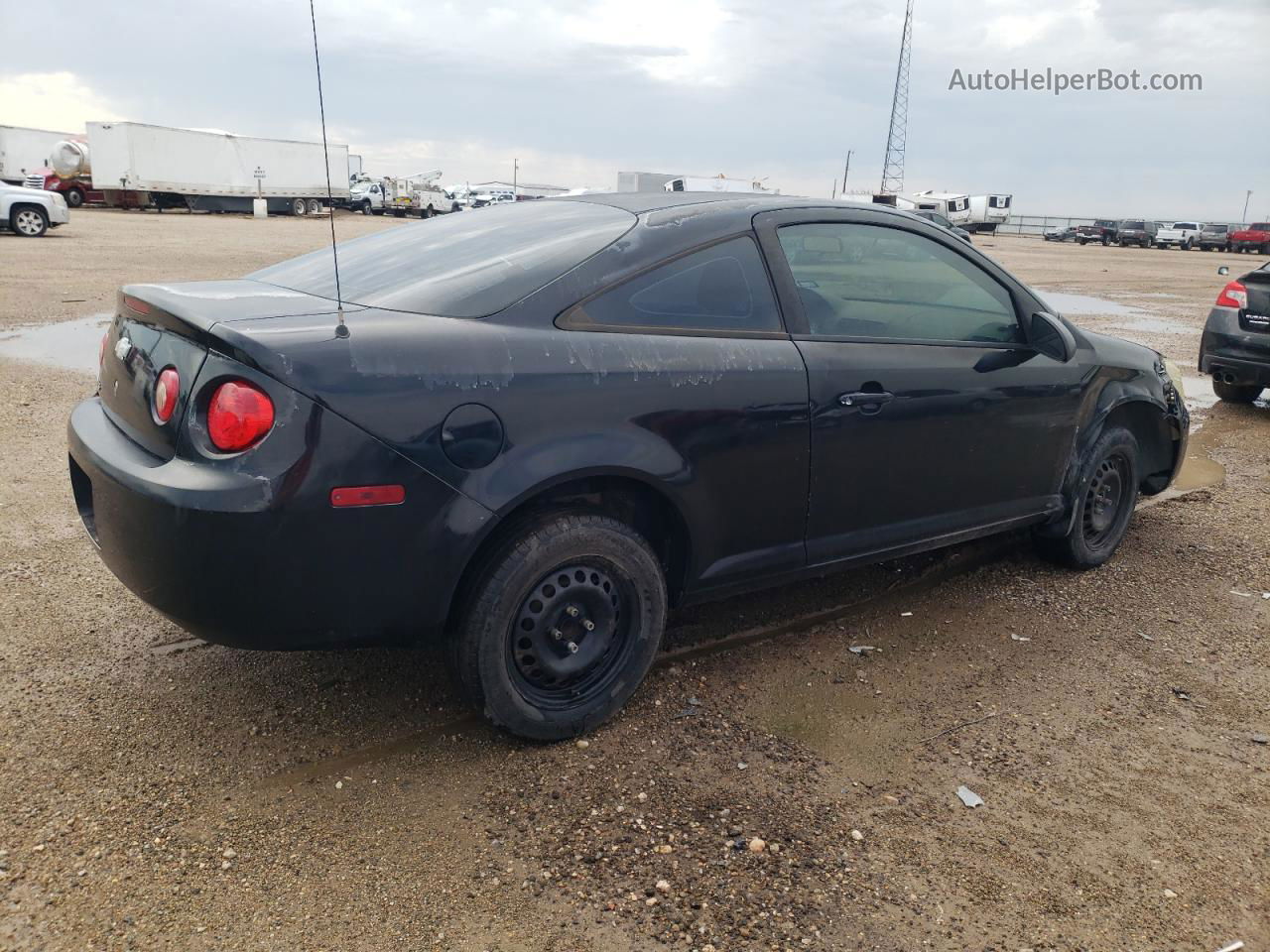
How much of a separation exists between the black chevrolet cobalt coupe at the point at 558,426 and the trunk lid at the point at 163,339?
1 cm

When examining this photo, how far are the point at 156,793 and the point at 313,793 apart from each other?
16.2 inches

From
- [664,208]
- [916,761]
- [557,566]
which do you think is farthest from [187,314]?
[916,761]

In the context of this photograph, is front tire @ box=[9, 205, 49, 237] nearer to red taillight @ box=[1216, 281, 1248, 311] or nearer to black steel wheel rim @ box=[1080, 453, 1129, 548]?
red taillight @ box=[1216, 281, 1248, 311]

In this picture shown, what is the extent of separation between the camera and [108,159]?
38031mm

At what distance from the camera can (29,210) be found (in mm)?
22344

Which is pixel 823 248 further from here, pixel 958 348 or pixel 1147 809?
pixel 1147 809

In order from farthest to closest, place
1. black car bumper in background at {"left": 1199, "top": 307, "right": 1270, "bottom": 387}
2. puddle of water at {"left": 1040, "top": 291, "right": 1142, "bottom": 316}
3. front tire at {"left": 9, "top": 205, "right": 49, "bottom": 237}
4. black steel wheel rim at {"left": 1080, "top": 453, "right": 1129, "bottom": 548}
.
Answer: front tire at {"left": 9, "top": 205, "right": 49, "bottom": 237}
puddle of water at {"left": 1040, "top": 291, "right": 1142, "bottom": 316}
black car bumper in background at {"left": 1199, "top": 307, "right": 1270, "bottom": 387}
black steel wheel rim at {"left": 1080, "top": 453, "right": 1129, "bottom": 548}

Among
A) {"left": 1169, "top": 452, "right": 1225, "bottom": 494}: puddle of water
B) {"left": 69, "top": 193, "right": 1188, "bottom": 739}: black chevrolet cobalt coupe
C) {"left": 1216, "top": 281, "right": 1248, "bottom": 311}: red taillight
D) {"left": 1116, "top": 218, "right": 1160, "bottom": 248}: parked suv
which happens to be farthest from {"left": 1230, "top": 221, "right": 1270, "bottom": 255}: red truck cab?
{"left": 69, "top": 193, "right": 1188, "bottom": 739}: black chevrolet cobalt coupe

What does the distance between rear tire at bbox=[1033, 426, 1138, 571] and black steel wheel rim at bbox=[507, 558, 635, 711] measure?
7.91 ft

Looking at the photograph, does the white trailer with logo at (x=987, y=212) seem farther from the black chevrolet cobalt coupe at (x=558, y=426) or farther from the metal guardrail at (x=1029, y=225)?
the black chevrolet cobalt coupe at (x=558, y=426)

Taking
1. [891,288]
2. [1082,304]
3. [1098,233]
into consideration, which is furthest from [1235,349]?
A: [1098,233]

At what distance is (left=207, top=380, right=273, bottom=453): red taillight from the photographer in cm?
244

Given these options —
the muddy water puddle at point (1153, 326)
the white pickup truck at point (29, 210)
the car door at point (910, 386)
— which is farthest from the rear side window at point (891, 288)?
the white pickup truck at point (29, 210)

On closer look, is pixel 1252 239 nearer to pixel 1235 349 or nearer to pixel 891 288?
pixel 1235 349
